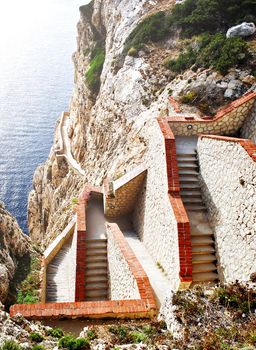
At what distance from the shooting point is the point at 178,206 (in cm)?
1171

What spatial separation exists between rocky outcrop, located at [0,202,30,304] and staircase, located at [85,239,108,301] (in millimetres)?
2376

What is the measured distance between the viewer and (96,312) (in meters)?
9.23

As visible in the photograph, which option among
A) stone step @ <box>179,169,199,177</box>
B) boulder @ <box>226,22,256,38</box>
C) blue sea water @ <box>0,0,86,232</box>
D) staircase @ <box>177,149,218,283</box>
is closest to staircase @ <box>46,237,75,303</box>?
staircase @ <box>177,149,218,283</box>

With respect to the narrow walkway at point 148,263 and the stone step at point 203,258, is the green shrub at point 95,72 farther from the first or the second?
the stone step at point 203,258

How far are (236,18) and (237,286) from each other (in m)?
18.7

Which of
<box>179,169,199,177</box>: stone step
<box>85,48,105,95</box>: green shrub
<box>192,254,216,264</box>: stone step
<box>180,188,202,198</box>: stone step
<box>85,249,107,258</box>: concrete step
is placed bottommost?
<box>192,254,216,264</box>: stone step

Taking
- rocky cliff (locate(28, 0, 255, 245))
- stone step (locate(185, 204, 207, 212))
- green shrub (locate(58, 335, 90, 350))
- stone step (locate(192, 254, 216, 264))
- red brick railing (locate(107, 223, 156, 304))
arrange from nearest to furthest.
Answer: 1. green shrub (locate(58, 335, 90, 350))
2. red brick railing (locate(107, 223, 156, 304))
3. stone step (locate(192, 254, 216, 264))
4. stone step (locate(185, 204, 207, 212))
5. rocky cliff (locate(28, 0, 255, 245))

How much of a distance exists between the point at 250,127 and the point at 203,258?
510 cm

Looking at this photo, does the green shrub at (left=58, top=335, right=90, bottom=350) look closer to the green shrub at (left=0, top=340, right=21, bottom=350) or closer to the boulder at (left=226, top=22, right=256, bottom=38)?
the green shrub at (left=0, top=340, right=21, bottom=350)

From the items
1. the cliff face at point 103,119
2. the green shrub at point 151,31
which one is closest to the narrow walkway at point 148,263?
the cliff face at point 103,119

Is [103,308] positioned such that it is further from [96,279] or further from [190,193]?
[190,193]

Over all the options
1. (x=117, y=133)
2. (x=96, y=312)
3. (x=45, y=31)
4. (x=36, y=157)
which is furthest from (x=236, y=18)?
(x=45, y=31)

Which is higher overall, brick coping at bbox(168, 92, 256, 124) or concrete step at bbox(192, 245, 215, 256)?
brick coping at bbox(168, 92, 256, 124)

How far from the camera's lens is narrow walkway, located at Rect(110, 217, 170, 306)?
37.3 ft
